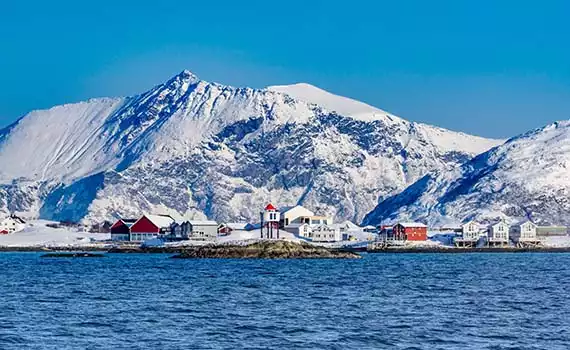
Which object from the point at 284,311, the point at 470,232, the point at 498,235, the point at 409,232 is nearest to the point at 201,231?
the point at 409,232

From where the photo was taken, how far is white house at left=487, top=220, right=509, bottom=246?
19550cm

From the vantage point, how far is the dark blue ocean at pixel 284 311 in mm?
46250

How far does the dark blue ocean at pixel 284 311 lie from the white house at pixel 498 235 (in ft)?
346

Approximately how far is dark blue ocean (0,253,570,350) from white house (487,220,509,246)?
346ft

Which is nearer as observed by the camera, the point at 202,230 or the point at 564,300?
the point at 564,300

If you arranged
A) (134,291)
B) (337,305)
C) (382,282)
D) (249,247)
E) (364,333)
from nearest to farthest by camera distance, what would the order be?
1. (364,333)
2. (337,305)
3. (134,291)
4. (382,282)
5. (249,247)

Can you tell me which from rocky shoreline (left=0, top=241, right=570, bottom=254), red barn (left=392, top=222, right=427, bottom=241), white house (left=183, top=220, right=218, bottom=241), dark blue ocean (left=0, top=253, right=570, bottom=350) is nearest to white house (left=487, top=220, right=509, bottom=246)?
rocky shoreline (left=0, top=241, right=570, bottom=254)

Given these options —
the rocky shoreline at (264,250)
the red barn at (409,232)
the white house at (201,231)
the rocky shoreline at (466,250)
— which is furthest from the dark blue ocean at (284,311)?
the red barn at (409,232)

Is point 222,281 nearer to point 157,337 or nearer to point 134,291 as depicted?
point 134,291

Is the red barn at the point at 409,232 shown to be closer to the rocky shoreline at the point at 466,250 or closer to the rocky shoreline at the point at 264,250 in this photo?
the rocky shoreline at the point at 264,250

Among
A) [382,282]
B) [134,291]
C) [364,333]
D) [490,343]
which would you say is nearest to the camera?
[490,343]

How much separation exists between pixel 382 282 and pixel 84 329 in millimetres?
34721

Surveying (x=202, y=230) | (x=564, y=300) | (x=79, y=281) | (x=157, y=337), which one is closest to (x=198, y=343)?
(x=157, y=337)

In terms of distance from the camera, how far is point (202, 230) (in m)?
195
